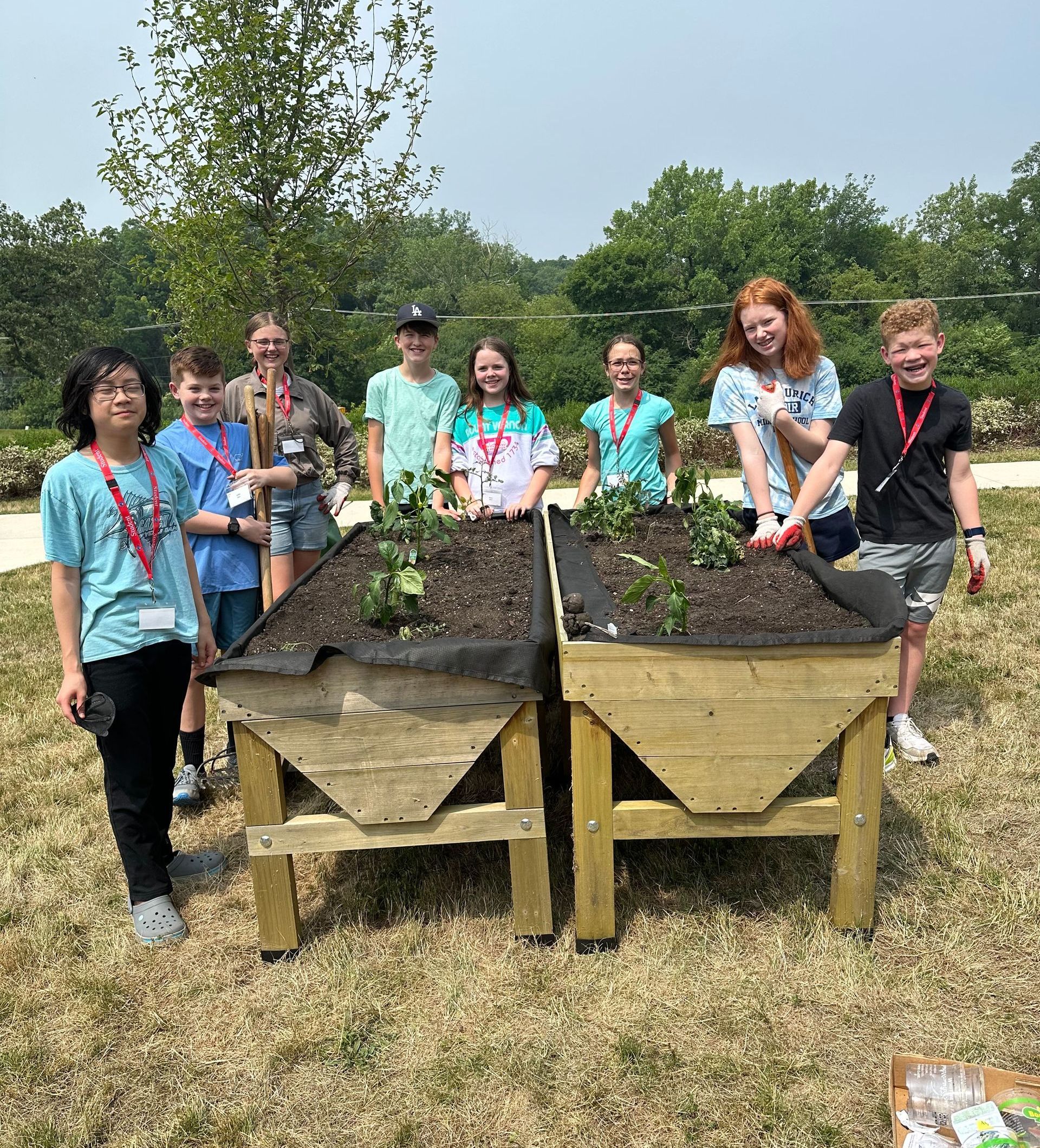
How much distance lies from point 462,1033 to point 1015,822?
227 cm

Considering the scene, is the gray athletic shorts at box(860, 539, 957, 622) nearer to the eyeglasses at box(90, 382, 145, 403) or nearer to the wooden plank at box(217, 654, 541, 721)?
the wooden plank at box(217, 654, 541, 721)

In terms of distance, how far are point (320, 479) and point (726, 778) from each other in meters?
2.61

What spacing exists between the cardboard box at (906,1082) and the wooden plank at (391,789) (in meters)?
1.24

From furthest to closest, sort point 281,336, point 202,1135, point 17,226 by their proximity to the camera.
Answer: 1. point 17,226
2. point 281,336
3. point 202,1135

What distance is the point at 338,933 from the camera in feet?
9.31

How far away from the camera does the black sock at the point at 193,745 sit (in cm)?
383

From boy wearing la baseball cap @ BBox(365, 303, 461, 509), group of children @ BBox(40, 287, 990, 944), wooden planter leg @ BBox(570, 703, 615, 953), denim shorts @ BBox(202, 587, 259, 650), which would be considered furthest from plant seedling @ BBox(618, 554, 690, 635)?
boy wearing la baseball cap @ BBox(365, 303, 461, 509)

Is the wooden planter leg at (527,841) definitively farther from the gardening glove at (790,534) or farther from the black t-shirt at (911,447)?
the black t-shirt at (911,447)

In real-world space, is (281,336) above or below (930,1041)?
above

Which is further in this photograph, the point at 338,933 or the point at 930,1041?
the point at 338,933

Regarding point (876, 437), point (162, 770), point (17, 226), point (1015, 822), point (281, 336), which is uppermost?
point (17, 226)

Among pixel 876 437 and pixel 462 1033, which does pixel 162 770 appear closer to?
pixel 462 1033

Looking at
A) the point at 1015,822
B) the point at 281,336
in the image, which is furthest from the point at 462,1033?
the point at 281,336

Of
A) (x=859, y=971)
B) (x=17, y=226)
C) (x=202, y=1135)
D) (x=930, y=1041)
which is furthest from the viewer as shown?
(x=17, y=226)
